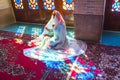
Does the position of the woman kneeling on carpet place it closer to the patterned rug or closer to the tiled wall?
the patterned rug

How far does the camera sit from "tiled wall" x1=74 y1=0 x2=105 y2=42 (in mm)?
3074

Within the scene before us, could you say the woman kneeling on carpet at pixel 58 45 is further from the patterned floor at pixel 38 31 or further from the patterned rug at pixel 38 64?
the patterned floor at pixel 38 31

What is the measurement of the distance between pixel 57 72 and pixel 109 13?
227 cm

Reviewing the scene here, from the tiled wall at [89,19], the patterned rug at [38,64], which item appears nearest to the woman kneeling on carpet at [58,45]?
the patterned rug at [38,64]

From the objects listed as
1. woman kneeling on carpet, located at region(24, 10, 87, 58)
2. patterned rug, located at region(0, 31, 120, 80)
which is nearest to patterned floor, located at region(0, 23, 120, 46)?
patterned rug, located at region(0, 31, 120, 80)

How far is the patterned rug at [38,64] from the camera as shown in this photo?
2.34m

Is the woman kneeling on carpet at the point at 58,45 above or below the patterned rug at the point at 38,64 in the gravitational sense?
above

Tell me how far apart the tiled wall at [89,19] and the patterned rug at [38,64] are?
0.28 m

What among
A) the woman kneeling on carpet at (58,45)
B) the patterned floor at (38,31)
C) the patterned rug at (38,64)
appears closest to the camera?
the patterned rug at (38,64)

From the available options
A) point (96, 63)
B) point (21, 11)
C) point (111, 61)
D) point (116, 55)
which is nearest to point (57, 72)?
point (96, 63)

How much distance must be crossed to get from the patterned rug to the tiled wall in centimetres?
28

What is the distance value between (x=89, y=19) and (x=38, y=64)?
5.00 feet

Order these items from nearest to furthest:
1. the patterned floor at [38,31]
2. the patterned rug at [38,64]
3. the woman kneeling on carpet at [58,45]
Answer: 1. the patterned rug at [38,64]
2. the woman kneeling on carpet at [58,45]
3. the patterned floor at [38,31]

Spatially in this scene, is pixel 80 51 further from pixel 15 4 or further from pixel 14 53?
pixel 15 4
